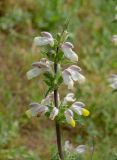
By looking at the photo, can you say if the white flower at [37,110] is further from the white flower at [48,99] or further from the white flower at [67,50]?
the white flower at [67,50]

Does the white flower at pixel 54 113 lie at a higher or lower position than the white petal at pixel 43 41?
lower

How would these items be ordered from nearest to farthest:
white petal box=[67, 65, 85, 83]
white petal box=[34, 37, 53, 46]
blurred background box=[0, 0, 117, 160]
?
white petal box=[34, 37, 53, 46]
white petal box=[67, 65, 85, 83]
blurred background box=[0, 0, 117, 160]

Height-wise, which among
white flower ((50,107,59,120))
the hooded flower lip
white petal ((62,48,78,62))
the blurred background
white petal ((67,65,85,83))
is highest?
white petal ((62,48,78,62))

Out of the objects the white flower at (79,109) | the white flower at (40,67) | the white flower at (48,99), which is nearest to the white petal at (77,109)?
the white flower at (79,109)

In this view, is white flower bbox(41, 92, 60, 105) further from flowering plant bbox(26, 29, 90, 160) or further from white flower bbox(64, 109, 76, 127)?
white flower bbox(64, 109, 76, 127)

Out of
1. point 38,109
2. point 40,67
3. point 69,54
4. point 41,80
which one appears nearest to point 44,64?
point 40,67

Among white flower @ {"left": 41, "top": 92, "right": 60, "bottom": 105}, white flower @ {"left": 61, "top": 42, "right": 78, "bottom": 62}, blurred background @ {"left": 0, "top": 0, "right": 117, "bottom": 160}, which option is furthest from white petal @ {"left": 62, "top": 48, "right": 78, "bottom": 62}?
blurred background @ {"left": 0, "top": 0, "right": 117, "bottom": 160}
